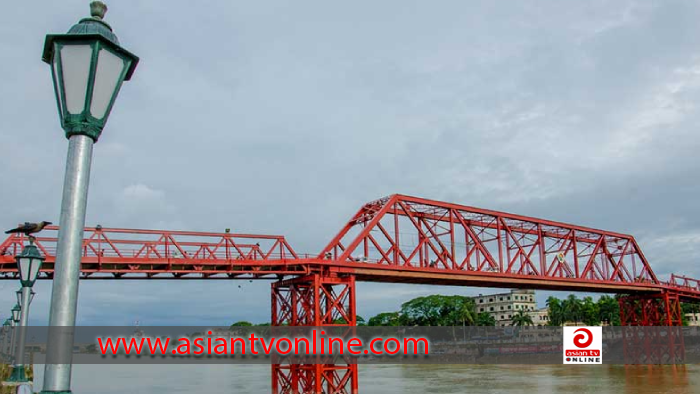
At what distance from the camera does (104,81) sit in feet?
14.5

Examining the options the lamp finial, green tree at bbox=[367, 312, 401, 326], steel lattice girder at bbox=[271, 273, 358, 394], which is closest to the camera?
the lamp finial

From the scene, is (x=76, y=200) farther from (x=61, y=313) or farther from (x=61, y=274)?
(x=61, y=313)

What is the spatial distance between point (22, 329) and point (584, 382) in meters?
45.5

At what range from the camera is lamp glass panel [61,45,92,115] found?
171 inches

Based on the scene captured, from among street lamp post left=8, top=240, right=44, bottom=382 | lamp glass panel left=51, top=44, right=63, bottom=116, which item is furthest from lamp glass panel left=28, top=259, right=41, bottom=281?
lamp glass panel left=51, top=44, right=63, bottom=116

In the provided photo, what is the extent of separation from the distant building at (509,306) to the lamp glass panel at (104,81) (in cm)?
15789

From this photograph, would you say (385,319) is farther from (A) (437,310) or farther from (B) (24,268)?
(B) (24,268)

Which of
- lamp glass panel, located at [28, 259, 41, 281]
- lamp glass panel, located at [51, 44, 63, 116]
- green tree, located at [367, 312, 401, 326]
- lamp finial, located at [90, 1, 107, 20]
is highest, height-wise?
lamp finial, located at [90, 1, 107, 20]

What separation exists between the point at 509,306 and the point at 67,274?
533 feet

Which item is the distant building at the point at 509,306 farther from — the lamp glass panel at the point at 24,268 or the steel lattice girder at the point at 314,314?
the lamp glass panel at the point at 24,268

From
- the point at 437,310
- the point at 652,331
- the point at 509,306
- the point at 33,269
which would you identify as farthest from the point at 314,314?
the point at 509,306

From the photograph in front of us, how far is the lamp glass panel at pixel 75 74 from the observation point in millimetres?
4344

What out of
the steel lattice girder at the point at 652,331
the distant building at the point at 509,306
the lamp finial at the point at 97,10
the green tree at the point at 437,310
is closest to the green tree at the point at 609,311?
the green tree at the point at 437,310

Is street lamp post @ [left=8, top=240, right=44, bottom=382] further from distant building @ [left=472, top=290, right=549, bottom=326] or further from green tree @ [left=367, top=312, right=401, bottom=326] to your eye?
distant building @ [left=472, top=290, right=549, bottom=326]
